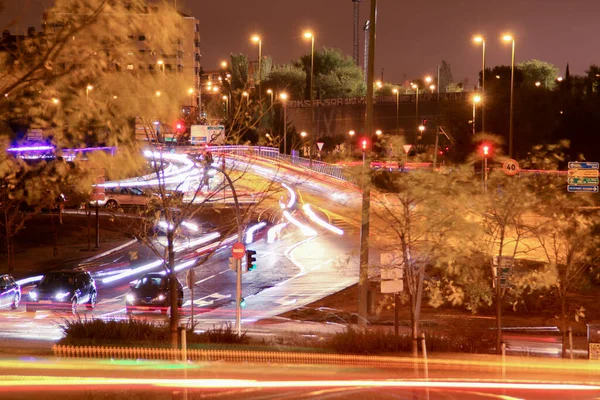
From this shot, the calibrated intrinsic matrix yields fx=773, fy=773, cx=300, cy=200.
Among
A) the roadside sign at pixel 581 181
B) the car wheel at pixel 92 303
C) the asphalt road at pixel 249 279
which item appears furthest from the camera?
the car wheel at pixel 92 303

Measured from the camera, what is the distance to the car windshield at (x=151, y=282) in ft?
88.8

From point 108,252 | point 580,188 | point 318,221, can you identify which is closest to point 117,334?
point 580,188

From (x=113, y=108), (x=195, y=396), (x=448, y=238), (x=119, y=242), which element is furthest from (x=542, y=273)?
(x=119, y=242)

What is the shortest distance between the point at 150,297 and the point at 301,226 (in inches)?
843

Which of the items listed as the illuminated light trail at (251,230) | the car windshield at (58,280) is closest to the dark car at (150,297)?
the car windshield at (58,280)

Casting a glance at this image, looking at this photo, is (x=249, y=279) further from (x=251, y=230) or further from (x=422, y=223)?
(x=422, y=223)

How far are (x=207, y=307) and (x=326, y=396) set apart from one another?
17.2 meters

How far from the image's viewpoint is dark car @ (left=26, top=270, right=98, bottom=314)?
26250 mm

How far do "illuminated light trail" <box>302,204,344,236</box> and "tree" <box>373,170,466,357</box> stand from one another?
25.2m

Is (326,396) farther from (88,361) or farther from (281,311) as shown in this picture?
(281,311)

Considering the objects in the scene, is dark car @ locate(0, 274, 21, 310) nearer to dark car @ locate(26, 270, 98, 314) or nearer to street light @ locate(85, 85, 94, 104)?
dark car @ locate(26, 270, 98, 314)

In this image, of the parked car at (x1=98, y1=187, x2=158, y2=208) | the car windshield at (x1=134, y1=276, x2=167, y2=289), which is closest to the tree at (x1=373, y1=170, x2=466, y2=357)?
the car windshield at (x1=134, y1=276, x2=167, y2=289)

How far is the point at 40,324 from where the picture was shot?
23.7m

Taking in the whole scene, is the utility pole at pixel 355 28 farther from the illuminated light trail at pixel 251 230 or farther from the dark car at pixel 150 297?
the dark car at pixel 150 297
